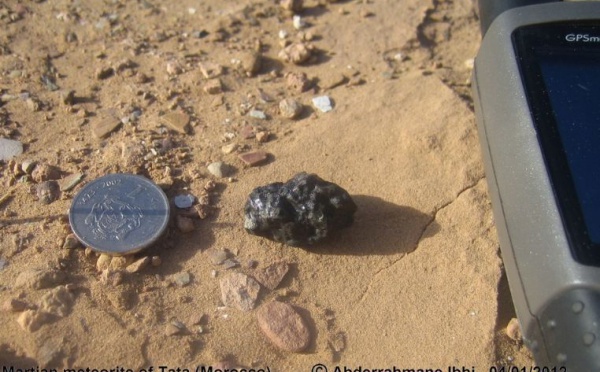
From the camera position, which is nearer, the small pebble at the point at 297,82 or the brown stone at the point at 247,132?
the brown stone at the point at 247,132

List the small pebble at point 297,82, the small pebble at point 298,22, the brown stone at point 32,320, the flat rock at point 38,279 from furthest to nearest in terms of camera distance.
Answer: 1. the small pebble at point 298,22
2. the small pebble at point 297,82
3. the flat rock at point 38,279
4. the brown stone at point 32,320

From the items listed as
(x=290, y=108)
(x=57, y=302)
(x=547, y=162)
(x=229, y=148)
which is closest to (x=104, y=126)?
(x=229, y=148)

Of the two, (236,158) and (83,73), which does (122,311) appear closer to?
(236,158)

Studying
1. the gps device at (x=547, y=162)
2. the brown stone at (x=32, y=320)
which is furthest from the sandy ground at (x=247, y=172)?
the gps device at (x=547, y=162)

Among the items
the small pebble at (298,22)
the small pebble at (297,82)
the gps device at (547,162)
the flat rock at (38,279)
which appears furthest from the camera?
the small pebble at (298,22)

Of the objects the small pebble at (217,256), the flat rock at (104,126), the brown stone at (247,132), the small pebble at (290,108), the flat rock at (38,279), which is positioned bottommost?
the small pebble at (217,256)

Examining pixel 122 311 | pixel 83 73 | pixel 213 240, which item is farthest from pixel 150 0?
pixel 122 311

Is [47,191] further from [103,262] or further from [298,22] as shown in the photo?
[298,22]

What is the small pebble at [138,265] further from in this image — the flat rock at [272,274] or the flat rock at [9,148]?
the flat rock at [9,148]
